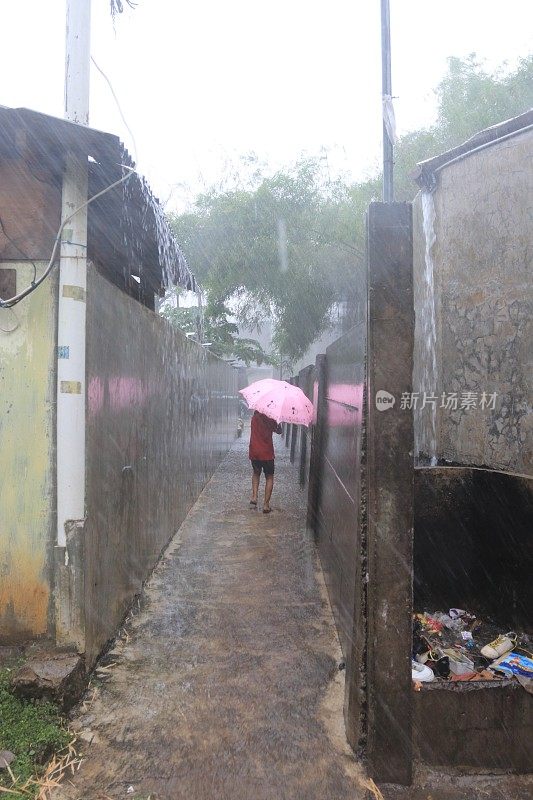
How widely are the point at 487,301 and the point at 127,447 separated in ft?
10.0

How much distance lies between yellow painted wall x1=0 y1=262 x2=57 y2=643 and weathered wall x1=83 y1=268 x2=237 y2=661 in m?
0.25

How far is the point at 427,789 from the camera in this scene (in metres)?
2.70

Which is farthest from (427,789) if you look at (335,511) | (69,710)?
(335,511)

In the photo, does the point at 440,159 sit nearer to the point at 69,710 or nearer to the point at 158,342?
the point at 158,342

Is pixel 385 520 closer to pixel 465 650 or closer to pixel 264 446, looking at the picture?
pixel 465 650

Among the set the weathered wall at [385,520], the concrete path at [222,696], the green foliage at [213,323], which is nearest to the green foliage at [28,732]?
the concrete path at [222,696]

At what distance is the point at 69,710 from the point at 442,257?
457 cm

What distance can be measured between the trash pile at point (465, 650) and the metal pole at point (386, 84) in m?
3.56

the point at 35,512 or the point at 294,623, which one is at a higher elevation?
the point at 35,512

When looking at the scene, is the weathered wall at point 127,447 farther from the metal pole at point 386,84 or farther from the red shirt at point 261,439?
the metal pole at point 386,84

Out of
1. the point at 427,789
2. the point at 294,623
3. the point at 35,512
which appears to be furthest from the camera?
the point at 294,623

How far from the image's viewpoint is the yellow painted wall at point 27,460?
352 centimetres

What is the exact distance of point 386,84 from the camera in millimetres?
5535

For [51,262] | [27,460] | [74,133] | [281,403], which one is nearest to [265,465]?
[281,403]
